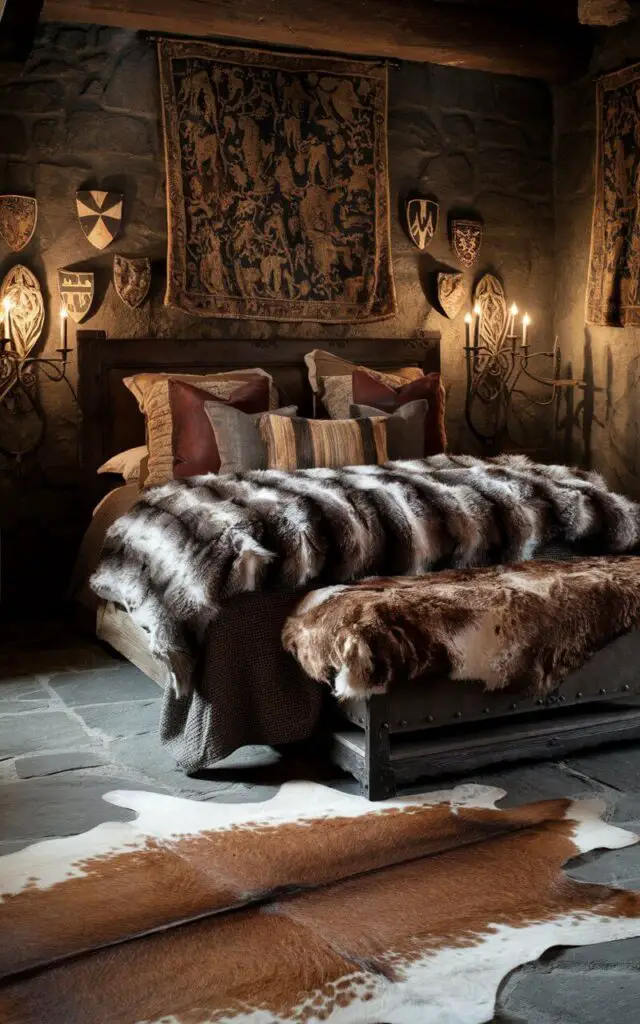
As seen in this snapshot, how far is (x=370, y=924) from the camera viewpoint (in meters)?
2.08

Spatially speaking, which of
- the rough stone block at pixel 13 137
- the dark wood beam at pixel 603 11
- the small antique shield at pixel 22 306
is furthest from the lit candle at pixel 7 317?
the dark wood beam at pixel 603 11

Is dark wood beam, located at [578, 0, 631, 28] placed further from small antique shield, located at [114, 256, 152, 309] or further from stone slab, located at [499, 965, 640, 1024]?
stone slab, located at [499, 965, 640, 1024]

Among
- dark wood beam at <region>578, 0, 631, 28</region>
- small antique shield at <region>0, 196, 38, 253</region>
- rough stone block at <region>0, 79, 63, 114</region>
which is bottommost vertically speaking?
small antique shield at <region>0, 196, 38, 253</region>

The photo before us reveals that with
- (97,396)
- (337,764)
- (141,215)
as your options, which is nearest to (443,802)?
(337,764)

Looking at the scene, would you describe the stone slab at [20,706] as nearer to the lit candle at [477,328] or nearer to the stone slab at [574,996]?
the stone slab at [574,996]

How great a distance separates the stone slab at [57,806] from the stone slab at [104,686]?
731 millimetres

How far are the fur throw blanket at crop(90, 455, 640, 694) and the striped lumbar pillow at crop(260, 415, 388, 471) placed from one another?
407 millimetres

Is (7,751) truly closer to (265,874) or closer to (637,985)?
(265,874)

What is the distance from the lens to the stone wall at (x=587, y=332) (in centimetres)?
530

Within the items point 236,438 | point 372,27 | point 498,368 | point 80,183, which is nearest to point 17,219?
point 80,183

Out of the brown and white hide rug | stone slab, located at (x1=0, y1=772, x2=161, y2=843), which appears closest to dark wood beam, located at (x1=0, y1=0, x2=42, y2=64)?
stone slab, located at (x1=0, y1=772, x2=161, y2=843)

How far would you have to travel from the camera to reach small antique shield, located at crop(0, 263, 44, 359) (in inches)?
182

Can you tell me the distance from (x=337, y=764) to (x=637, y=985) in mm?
→ 1195

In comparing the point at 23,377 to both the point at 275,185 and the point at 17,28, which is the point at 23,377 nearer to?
the point at 17,28
